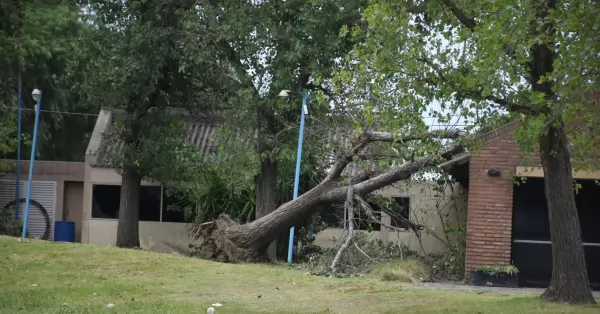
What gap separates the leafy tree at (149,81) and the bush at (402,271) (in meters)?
6.85

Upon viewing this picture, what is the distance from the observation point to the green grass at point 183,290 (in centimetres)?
1263

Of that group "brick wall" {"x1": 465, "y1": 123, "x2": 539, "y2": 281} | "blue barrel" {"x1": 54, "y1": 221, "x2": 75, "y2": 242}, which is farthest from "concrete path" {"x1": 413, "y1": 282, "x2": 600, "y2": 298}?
"blue barrel" {"x1": 54, "y1": 221, "x2": 75, "y2": 242}

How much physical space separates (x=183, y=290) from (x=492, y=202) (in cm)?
721

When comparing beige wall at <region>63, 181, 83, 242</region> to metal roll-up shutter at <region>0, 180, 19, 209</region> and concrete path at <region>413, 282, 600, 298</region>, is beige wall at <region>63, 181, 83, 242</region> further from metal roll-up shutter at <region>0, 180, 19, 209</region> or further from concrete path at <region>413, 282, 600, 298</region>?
concrete path at <region>413, 282, 600, 298</region>

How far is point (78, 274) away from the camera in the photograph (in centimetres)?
1584

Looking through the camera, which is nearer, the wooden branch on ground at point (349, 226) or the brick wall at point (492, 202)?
the wooden branch on ground at point (349, 226)

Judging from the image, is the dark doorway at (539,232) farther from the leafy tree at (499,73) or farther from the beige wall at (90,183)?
the beige wall at (90,183)

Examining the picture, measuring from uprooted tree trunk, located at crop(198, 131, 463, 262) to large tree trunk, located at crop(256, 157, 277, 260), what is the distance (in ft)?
6.22

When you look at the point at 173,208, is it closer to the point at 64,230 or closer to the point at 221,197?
the point at 221,197

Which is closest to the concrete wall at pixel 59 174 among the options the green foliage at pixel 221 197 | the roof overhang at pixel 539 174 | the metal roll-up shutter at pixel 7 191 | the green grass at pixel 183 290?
the metal roll-up shutter at pixel 7 191

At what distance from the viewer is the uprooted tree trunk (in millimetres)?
19297

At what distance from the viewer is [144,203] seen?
2741cm

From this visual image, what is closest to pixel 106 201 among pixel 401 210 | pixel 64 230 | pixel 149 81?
pixel 64 230

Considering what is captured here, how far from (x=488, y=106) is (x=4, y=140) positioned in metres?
18.3
